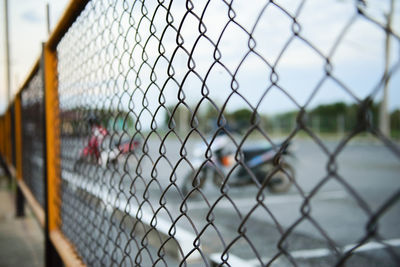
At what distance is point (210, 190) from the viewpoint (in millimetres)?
6996

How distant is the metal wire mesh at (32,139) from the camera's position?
3529 mm

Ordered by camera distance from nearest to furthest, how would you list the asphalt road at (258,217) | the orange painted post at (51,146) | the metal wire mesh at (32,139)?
the asphalt road at (258,217)
the orange painted post at (51,146)
the metal wire mesh at (32,139)

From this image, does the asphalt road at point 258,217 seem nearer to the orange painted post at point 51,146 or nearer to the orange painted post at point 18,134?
the orange painted post at point 51,146

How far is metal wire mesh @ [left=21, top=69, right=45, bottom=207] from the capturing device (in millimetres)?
3529

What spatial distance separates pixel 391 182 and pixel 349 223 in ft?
13.0

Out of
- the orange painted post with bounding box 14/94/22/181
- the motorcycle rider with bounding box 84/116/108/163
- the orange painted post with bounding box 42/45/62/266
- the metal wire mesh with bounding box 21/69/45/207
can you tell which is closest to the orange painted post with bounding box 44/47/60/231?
the orange painted post with bounding box 42/45/62/266

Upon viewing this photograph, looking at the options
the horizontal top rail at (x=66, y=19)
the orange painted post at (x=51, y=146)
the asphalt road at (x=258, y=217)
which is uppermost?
the horizontal top rail at (x=66, y=19)

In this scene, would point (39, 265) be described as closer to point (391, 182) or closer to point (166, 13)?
point (166, 13)

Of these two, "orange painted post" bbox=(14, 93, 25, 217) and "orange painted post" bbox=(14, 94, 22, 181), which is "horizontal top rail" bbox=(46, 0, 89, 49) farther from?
"orange painted post" bbox=(14, 94, 22, 181)

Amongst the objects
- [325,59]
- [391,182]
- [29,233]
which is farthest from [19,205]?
[391,182]

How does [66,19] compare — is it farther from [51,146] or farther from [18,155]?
[18,155]

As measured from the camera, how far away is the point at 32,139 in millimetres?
4445

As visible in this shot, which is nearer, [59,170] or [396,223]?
[59,170]

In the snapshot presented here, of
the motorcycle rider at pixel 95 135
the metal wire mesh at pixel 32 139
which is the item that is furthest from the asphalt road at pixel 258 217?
the metal wire mesh at pixel 32 139
